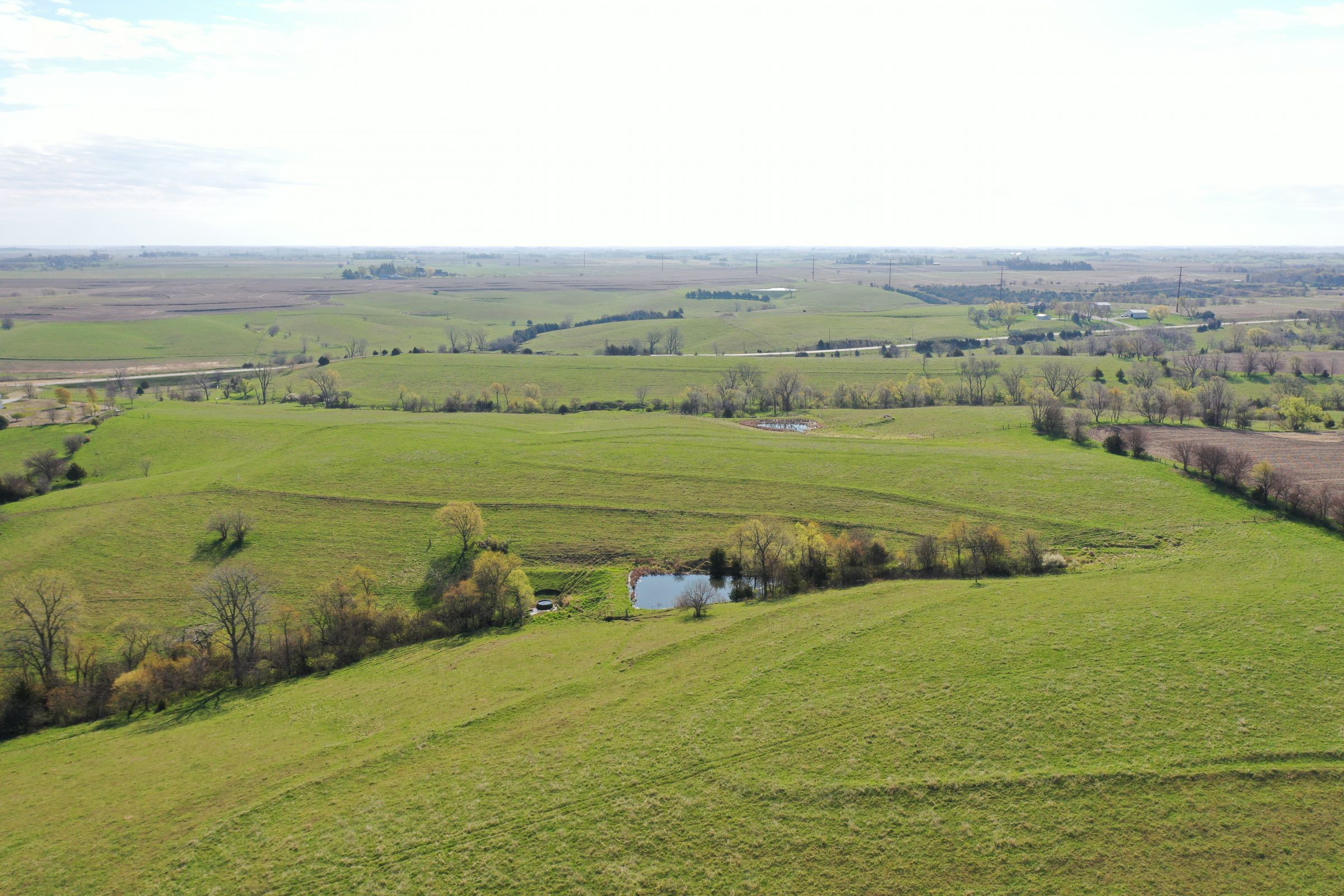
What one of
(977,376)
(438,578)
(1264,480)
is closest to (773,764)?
(438,578)

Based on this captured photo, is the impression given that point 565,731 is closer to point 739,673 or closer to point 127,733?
point 739,673

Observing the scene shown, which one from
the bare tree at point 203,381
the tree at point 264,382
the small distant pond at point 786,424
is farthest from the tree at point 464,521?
the bare tree at point 203,381

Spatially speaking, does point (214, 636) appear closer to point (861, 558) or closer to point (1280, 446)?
point (861, 558)

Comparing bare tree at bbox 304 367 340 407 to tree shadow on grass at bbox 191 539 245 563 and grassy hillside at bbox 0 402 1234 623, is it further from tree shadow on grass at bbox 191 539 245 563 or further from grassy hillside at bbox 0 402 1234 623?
tree shadow on grass at bbox 191 539 245 563

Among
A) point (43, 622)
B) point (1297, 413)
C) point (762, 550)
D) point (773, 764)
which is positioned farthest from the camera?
point (1297, 413)

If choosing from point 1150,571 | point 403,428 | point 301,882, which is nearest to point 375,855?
point 301,882

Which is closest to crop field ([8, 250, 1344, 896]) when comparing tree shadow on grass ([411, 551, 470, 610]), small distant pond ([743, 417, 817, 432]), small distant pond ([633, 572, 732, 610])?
tree shadow on grass ([411, 551, 470, 610])
